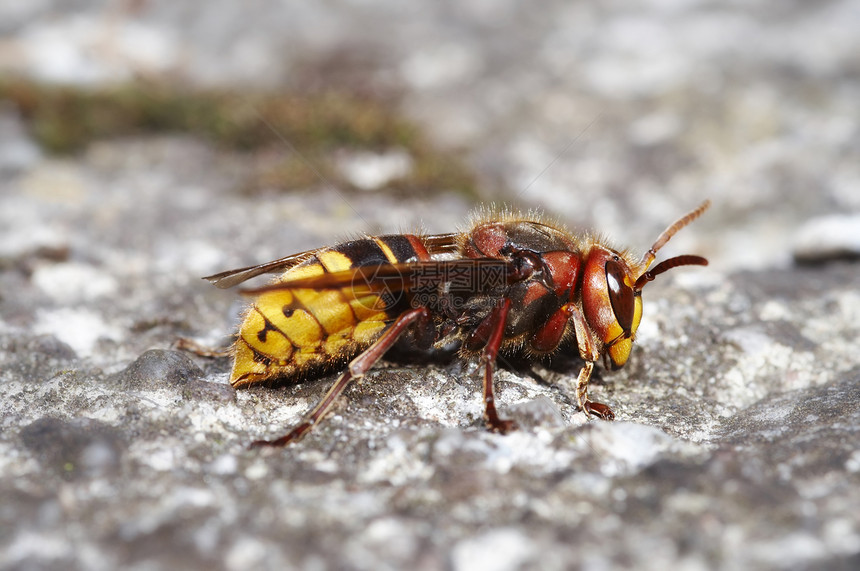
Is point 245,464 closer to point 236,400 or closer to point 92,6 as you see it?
point 236,400

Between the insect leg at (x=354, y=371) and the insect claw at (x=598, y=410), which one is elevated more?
the insect leg at (x=354, y=371)

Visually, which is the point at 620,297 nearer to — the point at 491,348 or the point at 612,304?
the point at 612,304

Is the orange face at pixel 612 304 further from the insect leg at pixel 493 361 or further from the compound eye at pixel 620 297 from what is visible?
the insect leg at pixel 493 361

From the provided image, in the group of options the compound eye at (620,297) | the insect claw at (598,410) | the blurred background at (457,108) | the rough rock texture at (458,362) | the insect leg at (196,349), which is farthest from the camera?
the blurred background at (457,108)

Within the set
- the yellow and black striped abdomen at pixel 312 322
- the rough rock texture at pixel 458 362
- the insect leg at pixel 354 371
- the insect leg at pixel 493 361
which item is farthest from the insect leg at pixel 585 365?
the yellow and black striped abdomen at pixel 312 322

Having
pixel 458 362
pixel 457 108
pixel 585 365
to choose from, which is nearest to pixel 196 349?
pixel 458 362

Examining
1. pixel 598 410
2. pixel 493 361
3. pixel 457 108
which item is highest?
pixel 457 108

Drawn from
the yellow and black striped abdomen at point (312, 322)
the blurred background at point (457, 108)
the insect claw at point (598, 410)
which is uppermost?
the blurred background at point (457, 108)

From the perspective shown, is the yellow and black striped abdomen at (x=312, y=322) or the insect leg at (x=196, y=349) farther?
the insect leg at (x=196, y=349)
